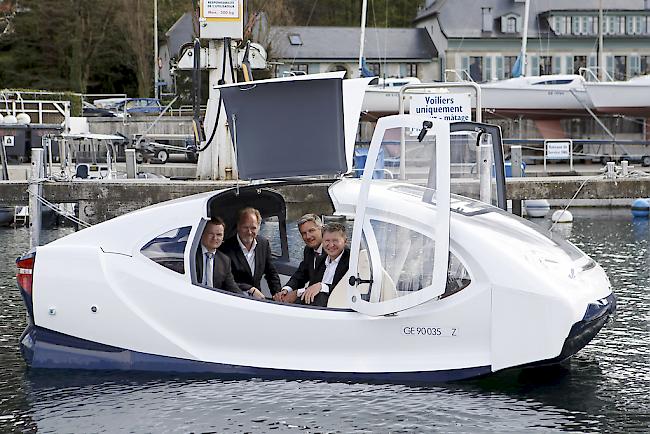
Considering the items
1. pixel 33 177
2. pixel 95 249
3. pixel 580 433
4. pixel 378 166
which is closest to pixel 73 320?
pixel 95 249

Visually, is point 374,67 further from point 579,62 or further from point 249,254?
point 249,254

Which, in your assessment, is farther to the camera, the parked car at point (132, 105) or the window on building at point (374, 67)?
the window on building at point (374, 67)

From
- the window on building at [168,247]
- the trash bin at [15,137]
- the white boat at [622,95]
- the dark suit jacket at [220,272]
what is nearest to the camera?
the window on building at [168,247]

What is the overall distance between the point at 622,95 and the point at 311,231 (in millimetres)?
38015

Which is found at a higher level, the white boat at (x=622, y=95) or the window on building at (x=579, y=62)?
the window on building at (x=579, y=62)

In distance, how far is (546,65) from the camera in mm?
68062

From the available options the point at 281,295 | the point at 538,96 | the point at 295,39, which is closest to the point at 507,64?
the point at 295,39

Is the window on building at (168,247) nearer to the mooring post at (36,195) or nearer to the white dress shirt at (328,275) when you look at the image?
the white dress shirt at (328,275)

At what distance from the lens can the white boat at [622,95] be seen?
45781mm

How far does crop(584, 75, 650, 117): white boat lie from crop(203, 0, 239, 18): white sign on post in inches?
1130

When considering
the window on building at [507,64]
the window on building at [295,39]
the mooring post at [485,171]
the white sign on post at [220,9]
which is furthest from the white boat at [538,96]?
the mooring post at [485,171]

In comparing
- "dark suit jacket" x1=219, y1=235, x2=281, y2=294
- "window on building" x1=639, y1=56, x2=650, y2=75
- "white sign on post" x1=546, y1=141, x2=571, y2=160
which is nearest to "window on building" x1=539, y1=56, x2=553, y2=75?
"window on building" x1=639, y1=56, x2=650, y2=75

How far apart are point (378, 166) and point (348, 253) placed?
4285 millimetres

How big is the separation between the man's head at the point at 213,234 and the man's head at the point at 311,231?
2.75 feet
